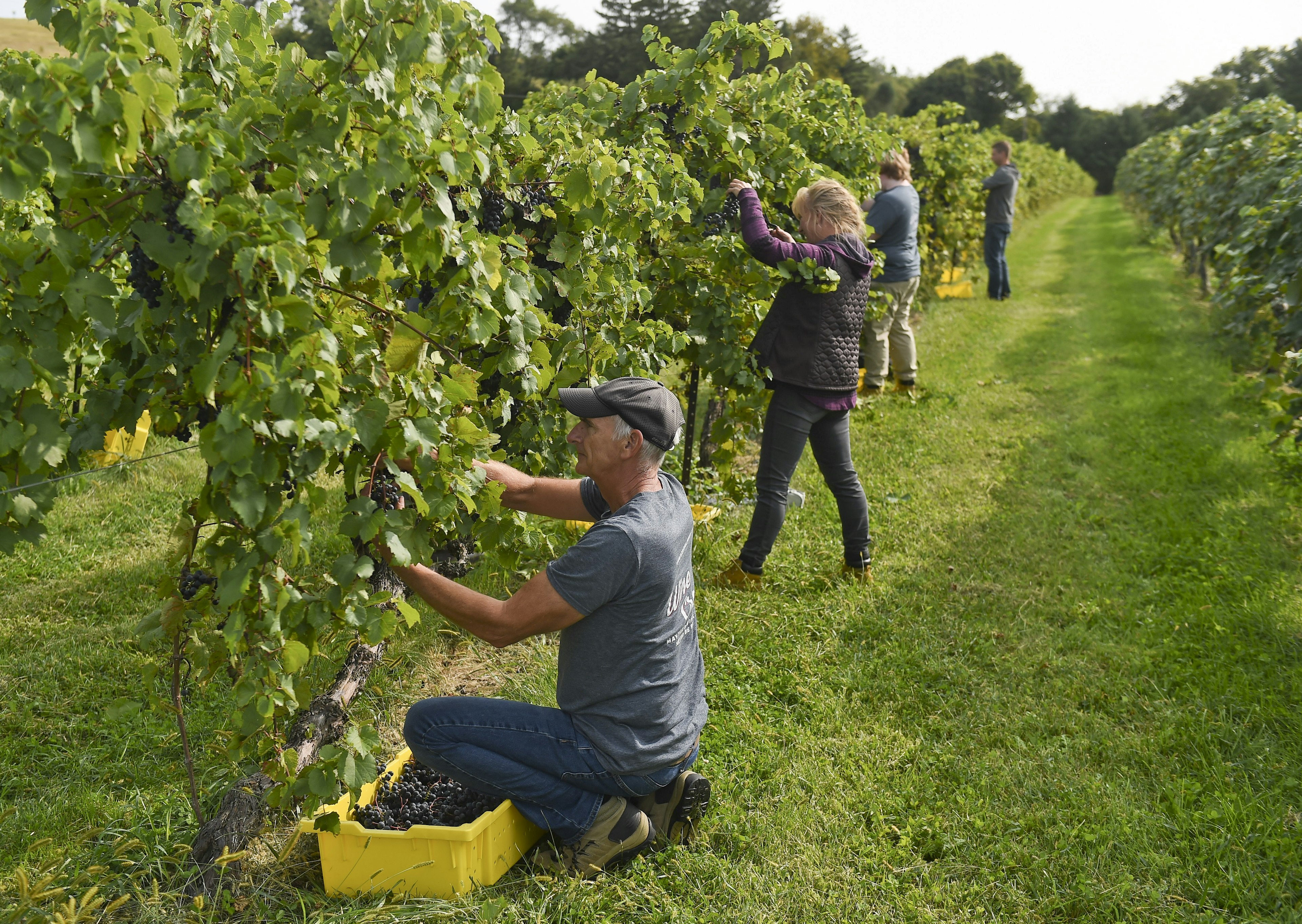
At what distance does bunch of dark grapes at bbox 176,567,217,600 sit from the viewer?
230 centimetres

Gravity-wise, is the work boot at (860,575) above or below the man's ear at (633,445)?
below

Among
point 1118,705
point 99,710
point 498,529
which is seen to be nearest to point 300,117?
point 498,529

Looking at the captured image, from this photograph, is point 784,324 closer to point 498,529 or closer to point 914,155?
point 498,529

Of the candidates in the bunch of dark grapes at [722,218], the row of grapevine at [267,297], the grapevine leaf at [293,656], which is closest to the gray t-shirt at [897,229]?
the bunch of dark grapes at [722,218]

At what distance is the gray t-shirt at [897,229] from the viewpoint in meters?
6.84

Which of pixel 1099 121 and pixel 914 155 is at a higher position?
pixel 1099 121

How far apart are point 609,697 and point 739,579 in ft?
6.11

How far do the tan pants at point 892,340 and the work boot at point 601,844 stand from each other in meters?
5.26

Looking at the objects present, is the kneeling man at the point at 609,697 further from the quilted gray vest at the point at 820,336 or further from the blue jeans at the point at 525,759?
the quilted gray vest at the point at 820,336

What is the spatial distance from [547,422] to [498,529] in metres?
0.76

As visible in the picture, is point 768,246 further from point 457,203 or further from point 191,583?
point 191,583

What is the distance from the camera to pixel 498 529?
2.61m

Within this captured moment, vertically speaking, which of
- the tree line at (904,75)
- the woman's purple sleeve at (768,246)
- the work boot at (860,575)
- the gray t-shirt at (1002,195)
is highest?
the tree line at (904,75)

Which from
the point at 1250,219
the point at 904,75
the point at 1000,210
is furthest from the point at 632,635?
the point at 904,75
